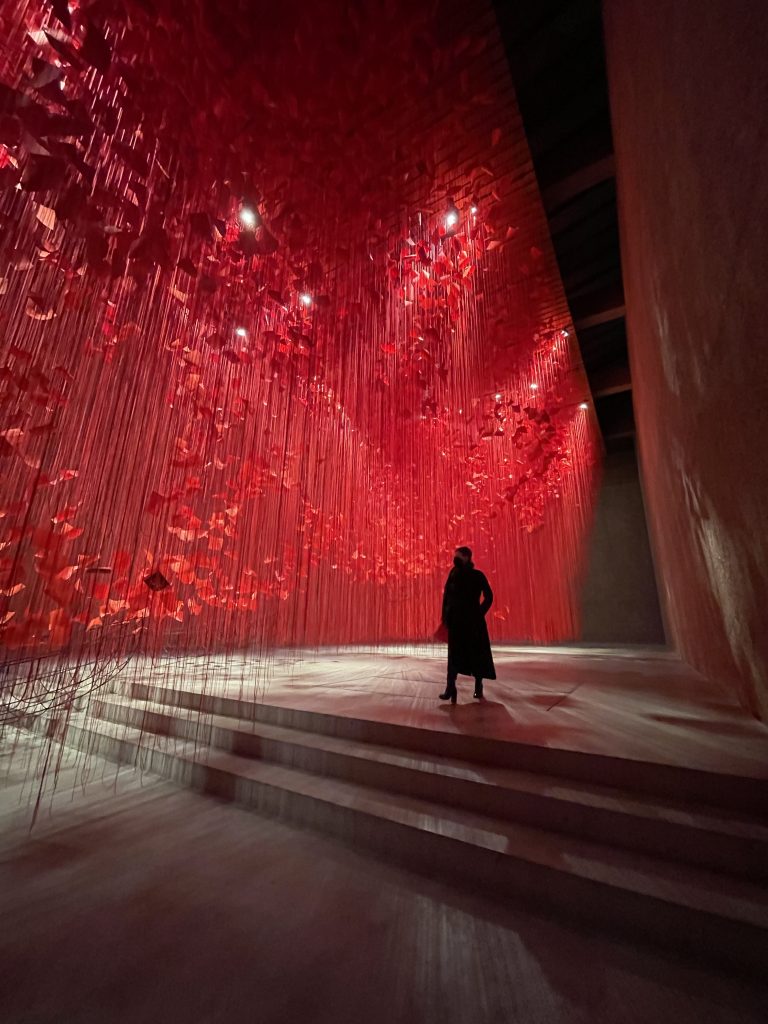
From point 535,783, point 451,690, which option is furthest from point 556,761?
point 451,690

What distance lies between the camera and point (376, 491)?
345 cm

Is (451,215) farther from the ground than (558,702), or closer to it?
farther from the ground

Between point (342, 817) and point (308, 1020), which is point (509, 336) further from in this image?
point (308, 1020)

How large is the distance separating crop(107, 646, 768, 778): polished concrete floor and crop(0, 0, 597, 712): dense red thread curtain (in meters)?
0.48

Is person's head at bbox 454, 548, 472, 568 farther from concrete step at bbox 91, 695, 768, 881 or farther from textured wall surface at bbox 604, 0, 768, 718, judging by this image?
textured wall surface at bbox 604, 0, 768, 718

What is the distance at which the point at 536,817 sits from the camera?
1.15m

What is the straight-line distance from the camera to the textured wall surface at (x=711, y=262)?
34.2 inches

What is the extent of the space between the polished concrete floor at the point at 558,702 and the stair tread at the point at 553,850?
285 millimetres

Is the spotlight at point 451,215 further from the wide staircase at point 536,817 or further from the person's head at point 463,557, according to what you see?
the wide staircase at point 536,817

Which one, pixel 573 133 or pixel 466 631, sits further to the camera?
pixel 573 133

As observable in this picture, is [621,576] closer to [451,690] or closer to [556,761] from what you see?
[451,690]

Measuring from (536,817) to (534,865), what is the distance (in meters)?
0.18

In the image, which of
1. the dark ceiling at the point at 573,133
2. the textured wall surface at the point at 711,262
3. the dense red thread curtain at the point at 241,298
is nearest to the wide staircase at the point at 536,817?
the textured wall surface at the point at 711,262

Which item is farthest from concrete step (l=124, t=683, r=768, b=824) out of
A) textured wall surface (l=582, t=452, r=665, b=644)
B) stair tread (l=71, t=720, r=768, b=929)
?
textured wall surface (l=582, t=452, r=665, b=644)
